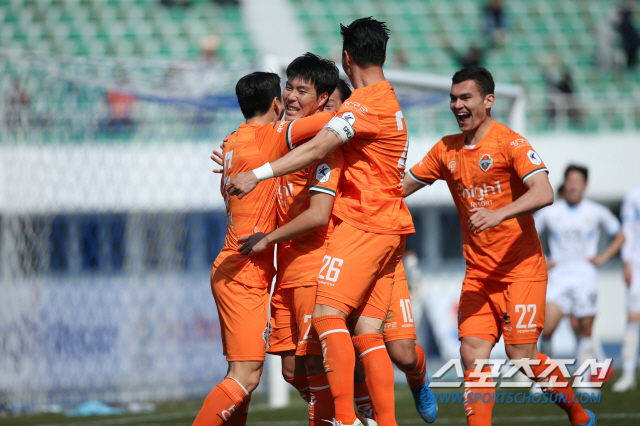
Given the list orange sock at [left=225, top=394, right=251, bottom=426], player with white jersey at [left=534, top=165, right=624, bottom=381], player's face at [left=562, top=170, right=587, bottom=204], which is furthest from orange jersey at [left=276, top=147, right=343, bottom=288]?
player's face at [left=562, top=170, right=587, bottom=204]

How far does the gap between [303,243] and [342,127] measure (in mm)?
776

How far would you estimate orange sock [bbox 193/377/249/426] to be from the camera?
13.6 ft

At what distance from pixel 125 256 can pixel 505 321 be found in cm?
721

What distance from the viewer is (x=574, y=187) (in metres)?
7.99

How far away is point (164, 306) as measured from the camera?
9672 millimetres

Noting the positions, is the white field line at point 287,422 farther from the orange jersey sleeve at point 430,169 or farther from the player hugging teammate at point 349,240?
the orange jersey sleeve at point 430,169

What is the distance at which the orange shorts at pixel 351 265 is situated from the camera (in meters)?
3.94

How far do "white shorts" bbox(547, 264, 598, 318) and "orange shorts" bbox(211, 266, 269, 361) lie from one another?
463cm

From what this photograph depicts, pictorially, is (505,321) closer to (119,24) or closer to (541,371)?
(541,371)

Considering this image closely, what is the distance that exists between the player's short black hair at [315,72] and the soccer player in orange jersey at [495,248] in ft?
2.94

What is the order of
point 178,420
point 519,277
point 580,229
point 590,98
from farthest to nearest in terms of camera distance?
point 590,98 < point 580,229 < point 178,420 < point 519,277

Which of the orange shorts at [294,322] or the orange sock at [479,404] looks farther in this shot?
the orange sock at [479,404]

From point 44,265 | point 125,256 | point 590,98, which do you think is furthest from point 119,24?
point 590,98

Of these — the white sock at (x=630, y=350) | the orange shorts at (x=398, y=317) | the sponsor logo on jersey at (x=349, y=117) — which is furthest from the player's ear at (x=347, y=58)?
the white sock at (x=630, y=350)
